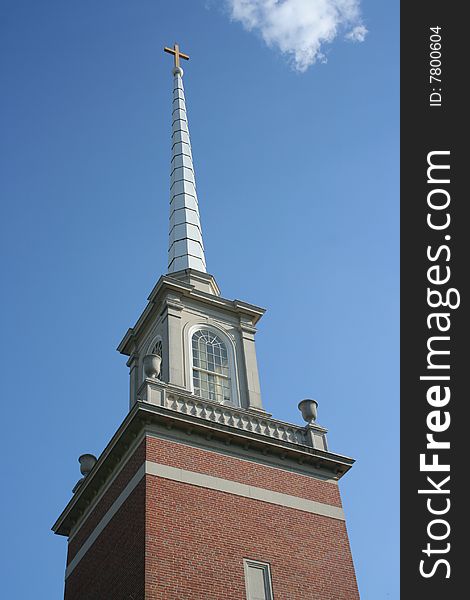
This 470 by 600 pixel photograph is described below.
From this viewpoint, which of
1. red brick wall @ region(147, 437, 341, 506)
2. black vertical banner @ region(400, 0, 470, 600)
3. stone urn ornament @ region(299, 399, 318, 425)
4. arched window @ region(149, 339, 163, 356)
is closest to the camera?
black vertical banner @ region(400, 0, 470, 600)

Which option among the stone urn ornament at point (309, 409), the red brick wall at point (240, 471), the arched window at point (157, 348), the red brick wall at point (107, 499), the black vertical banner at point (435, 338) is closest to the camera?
the black vertical banner at point (435, 338)

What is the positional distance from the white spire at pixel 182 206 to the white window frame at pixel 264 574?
1195 centimetres

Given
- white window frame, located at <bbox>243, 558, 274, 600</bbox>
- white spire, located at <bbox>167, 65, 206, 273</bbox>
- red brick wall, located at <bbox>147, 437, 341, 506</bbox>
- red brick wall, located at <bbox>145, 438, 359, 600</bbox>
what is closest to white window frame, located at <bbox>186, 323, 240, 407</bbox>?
red brick wall, located at <bbox>147, 437, 341, 506</bbox>

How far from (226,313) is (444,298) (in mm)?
12390

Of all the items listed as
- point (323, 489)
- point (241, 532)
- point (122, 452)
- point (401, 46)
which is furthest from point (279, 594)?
point (401, 46)

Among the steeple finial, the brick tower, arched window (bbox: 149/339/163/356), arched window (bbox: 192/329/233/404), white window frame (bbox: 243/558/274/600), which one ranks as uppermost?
the steeple finial

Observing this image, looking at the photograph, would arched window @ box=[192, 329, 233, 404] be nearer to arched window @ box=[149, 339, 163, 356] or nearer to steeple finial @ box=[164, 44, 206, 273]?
arched window @ box=[149, 339, 163, 356]

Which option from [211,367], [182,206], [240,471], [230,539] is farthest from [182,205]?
[230,539]

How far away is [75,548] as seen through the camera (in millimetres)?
22734

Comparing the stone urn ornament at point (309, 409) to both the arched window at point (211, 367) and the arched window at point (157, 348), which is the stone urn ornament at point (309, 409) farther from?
the arched window at point (157, 348)

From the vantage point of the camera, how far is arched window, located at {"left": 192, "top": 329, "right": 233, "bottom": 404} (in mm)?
23844

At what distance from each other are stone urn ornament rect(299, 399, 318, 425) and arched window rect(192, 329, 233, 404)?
2192 millimetres

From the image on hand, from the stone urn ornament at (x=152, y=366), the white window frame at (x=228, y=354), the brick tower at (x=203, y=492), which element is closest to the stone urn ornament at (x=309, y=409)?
the brick tower at (x=203, y=492)

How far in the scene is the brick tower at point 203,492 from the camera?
18234mm
